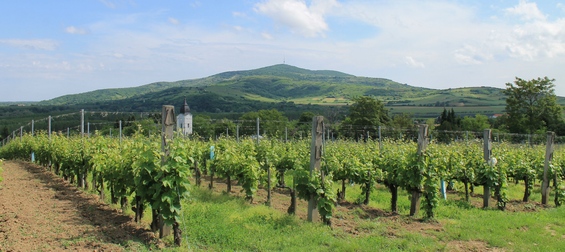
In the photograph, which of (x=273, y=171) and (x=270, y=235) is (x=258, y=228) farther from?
(x=273, y=171)

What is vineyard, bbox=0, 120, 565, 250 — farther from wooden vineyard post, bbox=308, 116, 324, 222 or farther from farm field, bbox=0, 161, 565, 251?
farm field, bbox=0, 161, 565, 251

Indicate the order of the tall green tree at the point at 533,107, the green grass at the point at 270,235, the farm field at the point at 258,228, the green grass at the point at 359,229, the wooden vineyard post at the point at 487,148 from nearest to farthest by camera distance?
the farm field at the point at 258,228, the green grass at the point at 270,235, the green grass at the point at 359,229, the wooden vineyard post at the point at 487,148, the tall green tree at the point at 533,107

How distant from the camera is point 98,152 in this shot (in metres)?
10.3

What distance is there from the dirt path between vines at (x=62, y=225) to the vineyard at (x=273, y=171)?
414 mm

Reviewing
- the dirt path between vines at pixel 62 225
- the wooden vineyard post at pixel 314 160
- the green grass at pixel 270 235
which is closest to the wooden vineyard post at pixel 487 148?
the green grass at pixel 270 235

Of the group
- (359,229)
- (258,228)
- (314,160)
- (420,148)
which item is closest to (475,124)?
(420,148)

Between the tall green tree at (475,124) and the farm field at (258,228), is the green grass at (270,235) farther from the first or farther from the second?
the tall green tree at (475,124)

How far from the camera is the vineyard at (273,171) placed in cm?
662

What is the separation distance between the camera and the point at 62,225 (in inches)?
272

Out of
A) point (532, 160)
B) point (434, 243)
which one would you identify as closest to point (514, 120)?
point (532, 160)

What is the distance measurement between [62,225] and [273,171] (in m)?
6.21

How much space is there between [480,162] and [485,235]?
469 cm

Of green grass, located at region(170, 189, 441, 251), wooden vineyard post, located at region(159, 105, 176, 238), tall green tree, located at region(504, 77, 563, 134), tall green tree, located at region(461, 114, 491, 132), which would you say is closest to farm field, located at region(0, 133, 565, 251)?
green grass, located at region(170, 189, 441, 251)

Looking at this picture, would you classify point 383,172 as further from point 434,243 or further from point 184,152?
point 184,152
